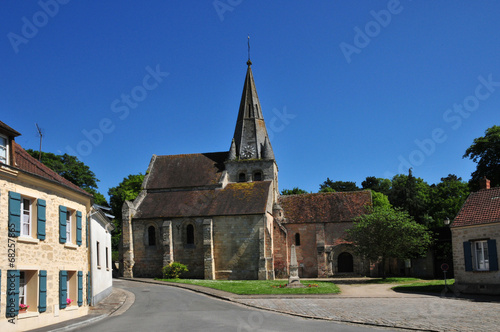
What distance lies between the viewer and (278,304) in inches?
827

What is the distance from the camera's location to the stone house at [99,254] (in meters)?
20.7

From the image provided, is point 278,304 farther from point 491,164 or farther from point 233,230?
point 491,164

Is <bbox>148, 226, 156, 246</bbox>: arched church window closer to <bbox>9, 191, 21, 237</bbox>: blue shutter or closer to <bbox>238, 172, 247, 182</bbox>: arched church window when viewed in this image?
<bbox>238, 172, 247, 182</bbox>: arched church window

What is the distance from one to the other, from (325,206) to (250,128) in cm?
1106

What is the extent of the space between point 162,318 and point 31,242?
486 centimetres

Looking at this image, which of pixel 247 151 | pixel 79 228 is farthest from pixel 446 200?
pixel 79 228

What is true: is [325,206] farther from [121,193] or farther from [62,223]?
[62,223]

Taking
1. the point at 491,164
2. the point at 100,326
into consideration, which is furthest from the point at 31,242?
the point at 491,164

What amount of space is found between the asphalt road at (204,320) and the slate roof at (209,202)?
20.4m

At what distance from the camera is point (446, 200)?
58.1 m

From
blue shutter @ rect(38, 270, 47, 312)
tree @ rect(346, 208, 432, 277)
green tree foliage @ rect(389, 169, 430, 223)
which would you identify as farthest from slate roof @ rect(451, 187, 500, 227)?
green tree foliage @ rect(389, 169, 430, 223)

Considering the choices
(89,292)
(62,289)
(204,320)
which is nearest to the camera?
(204,320)

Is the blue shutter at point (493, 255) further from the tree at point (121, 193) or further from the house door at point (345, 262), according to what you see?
the tree at point (121, 193)

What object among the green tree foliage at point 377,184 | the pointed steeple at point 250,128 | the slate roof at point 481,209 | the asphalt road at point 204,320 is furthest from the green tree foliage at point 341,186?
the asphalt road at point 204,320
